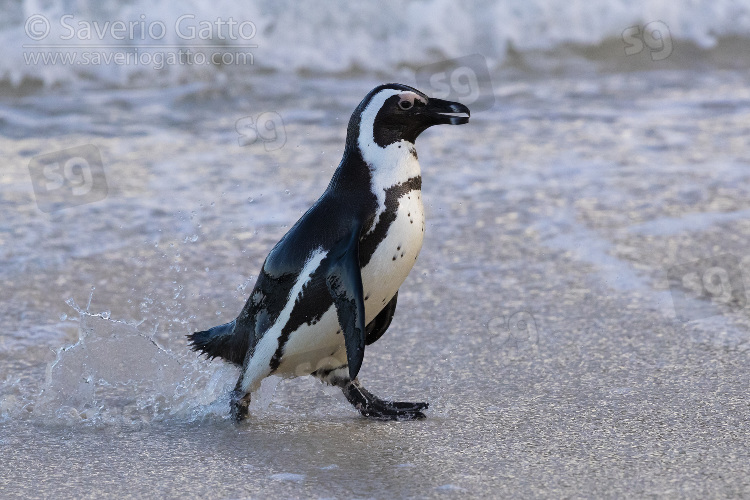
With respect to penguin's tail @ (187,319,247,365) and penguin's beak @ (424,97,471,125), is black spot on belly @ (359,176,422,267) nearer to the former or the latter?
penguin's beak @ (424,97,471,125)

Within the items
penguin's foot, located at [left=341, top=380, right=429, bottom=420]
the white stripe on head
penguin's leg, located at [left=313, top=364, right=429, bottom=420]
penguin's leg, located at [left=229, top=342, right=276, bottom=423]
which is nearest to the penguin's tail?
penguin's leg, located at [left=229, top=342, right=276, bottom=423]

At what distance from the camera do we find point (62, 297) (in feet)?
→ 13.1

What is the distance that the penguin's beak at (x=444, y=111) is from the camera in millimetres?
2789

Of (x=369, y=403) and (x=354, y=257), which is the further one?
(x=369, y=403)

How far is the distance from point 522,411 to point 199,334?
96 cm

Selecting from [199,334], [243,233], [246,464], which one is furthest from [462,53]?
[246,464]

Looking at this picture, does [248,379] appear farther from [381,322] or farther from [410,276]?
[410,276]

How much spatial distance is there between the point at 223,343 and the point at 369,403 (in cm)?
47

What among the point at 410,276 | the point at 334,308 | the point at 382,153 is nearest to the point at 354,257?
the point at 334,308

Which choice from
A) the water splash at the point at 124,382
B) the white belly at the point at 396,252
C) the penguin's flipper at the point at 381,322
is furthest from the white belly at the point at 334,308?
the water splash at the point at 124,382

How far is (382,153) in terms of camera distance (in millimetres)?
2770

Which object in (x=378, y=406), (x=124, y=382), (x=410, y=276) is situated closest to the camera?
(x=378, y=406)

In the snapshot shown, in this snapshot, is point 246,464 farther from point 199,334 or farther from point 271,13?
point 271,13

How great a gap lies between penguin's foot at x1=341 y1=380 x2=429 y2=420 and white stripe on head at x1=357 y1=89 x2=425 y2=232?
584mm
